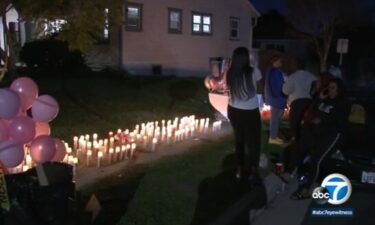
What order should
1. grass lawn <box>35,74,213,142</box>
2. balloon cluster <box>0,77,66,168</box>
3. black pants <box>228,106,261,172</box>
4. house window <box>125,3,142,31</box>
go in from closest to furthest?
balloon cluster <box>0,77,66,168</box>
black pants <box>228,106,261,172</box>
grass lawn <box>35,74,213,142</box>
house window <box>125,3,142,31</box>

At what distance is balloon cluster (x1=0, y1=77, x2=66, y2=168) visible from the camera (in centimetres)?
495

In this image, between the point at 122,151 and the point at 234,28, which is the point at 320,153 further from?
the point at 234,28

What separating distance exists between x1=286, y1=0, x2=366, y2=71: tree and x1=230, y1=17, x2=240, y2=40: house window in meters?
10.5

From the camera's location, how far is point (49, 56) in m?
19.5

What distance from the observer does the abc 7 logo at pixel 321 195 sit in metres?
5.38

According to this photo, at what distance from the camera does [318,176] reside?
5.85 m

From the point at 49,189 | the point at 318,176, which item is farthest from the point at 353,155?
the point at 49,189

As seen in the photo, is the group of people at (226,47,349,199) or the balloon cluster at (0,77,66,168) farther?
the group of people at (226,47,349,199)

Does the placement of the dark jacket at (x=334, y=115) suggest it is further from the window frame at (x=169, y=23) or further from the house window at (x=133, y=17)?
the window frame at (x=169, y=23)

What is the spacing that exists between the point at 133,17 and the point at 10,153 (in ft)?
60.2

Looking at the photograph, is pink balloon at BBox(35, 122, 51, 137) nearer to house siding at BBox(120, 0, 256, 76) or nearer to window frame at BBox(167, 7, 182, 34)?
house siding at BBox(120, 0, 256, 76)

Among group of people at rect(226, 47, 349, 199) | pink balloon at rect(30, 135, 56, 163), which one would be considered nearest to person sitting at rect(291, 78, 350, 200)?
group of people at rect(226, 47, 349, 199)

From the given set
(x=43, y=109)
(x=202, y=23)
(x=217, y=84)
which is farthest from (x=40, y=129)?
(x=202, y=23)

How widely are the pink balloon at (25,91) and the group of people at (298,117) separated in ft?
8.25
